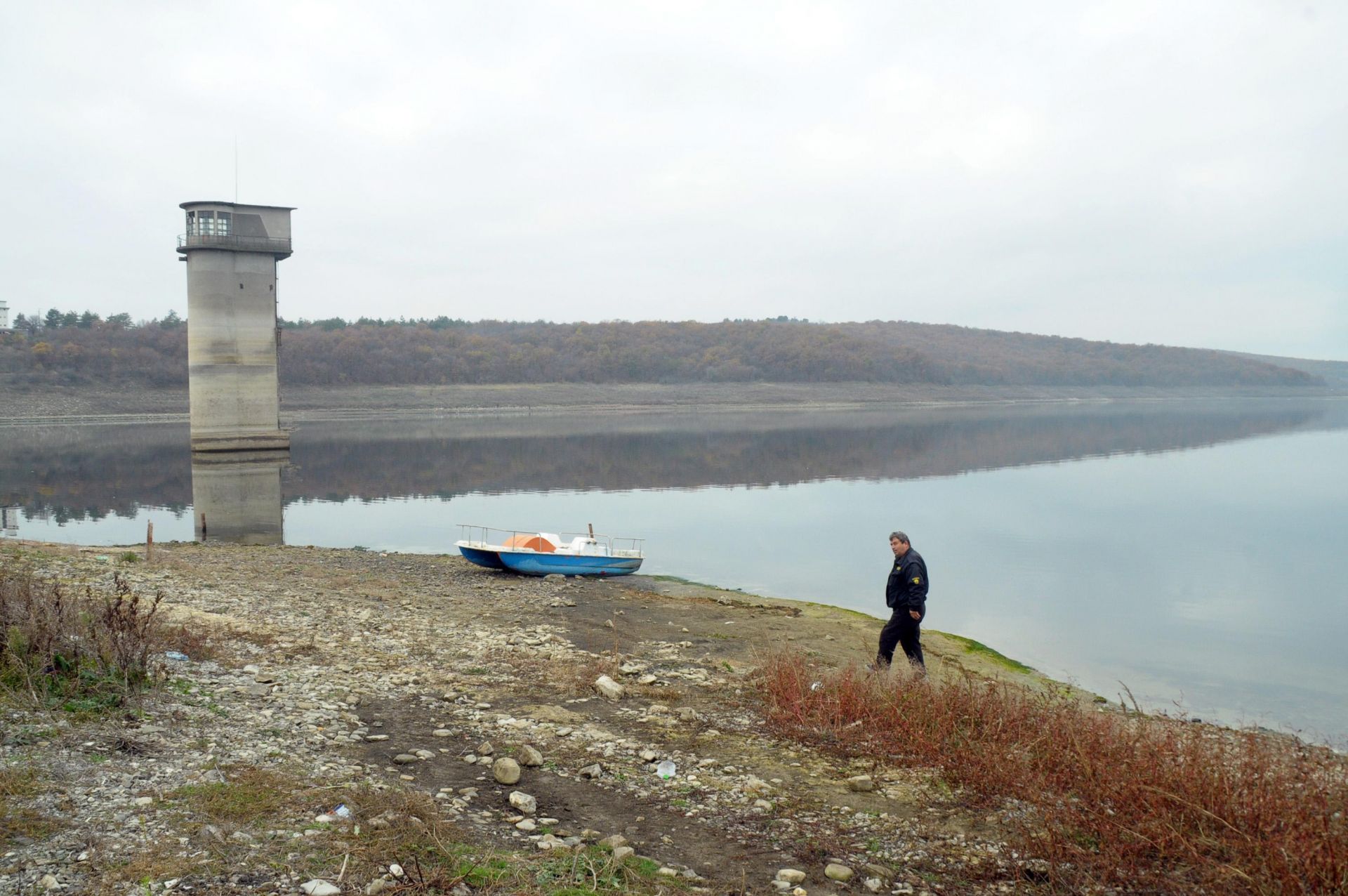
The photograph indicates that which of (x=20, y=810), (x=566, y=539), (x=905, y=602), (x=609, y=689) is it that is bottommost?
(x=566, y=539)

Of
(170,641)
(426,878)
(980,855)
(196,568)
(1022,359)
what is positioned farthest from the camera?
(1022,359)

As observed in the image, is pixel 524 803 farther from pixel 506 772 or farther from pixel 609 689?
pixel 609 689

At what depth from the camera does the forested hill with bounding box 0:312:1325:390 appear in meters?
86.1

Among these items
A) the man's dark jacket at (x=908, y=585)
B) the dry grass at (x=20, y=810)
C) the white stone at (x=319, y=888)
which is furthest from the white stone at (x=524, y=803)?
the man's dark jacket at (x=908, y=585)

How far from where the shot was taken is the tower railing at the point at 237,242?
46156mm

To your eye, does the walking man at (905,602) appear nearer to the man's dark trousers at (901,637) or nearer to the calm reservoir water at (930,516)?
the man's dark trousers at (901,637)

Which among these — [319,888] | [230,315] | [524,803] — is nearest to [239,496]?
[230,315]

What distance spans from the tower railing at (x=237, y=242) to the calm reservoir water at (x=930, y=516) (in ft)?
32.9

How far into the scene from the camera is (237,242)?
4638 centimetres

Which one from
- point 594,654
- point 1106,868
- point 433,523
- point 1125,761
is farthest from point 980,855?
point 433,523

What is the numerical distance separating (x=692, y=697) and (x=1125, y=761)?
3969 mm

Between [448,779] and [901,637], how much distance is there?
4771 mm

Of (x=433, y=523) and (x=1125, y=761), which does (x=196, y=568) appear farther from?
(x=1125, y=761)

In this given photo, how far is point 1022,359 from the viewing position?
151 metres
